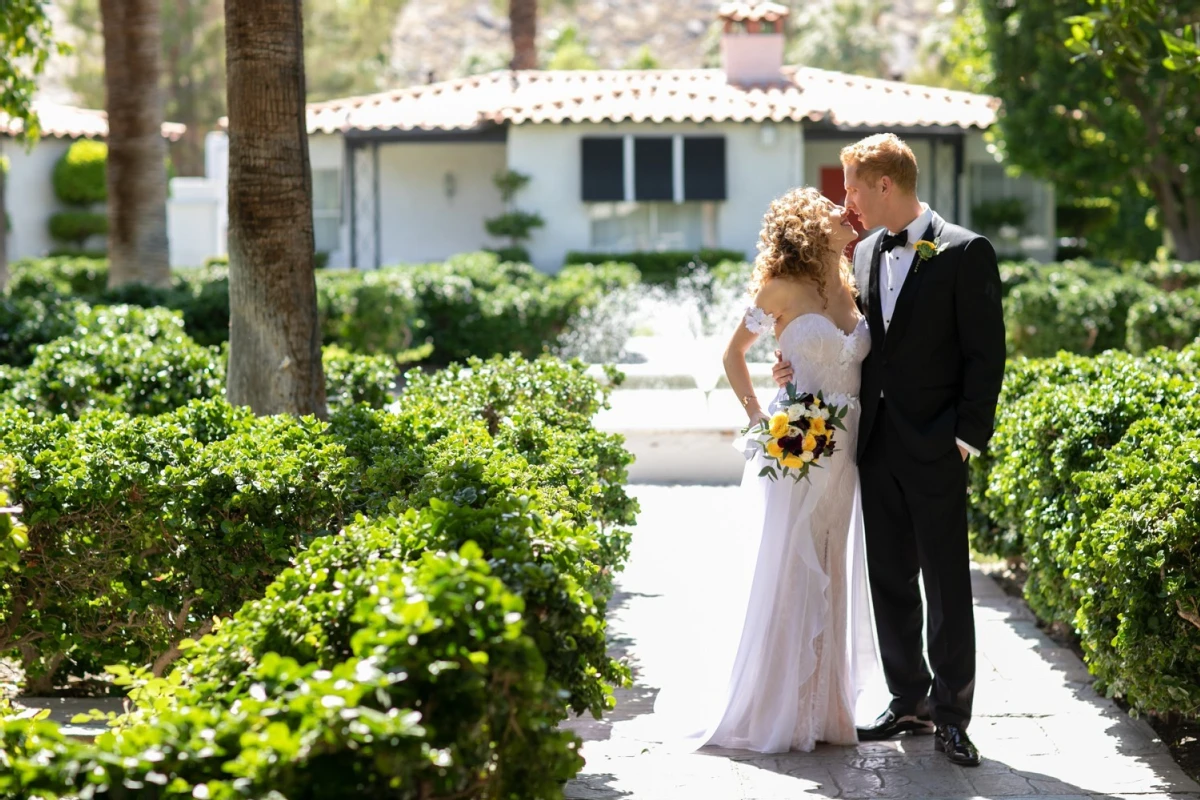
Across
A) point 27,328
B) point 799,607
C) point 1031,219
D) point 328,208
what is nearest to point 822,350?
point 799,607

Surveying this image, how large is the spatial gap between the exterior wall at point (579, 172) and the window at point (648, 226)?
26 cm

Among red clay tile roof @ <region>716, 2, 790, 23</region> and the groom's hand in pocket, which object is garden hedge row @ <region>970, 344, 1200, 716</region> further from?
red clay tile roof @ <region>716, 2, 790, 23</region>

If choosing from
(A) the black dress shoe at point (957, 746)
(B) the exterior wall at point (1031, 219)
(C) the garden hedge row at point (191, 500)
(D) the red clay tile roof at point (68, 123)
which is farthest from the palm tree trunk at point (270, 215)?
(D) the red clay tile roof at point (68, 123)

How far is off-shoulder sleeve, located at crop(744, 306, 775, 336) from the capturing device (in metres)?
4.94

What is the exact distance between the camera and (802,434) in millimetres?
4766

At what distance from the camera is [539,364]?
7371 mm

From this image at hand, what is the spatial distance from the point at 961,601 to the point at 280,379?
10.8 ft

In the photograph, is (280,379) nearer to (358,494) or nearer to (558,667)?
(358,494)

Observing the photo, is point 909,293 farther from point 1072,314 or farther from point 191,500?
point 1072,314

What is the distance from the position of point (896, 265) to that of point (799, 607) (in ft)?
4.02

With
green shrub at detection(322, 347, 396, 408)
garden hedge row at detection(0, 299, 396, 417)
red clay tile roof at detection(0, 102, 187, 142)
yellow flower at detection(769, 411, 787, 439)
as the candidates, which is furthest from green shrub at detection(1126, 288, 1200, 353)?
red clay tile roof at detection(0, 102, 187, 142)

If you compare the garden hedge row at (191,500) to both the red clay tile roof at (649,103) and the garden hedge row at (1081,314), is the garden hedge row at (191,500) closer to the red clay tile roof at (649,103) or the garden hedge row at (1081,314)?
the garden hedge row at (1081,314)

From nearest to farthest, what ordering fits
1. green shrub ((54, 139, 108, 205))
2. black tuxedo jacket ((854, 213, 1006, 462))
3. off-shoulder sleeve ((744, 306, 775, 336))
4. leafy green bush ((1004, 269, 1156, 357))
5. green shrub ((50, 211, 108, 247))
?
black tuxedo jacket ((854, 213, 1006, 462)) < off-shoulder sleeve ((744, 306, 775, 336)) < leafy green bush ((1004, 269, 1156, 357)) < green shrub ((50, 211, 108, 247)) < green shrub ((54, 139, 108, 205))

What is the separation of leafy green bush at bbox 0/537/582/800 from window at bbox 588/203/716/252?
2221 cm
